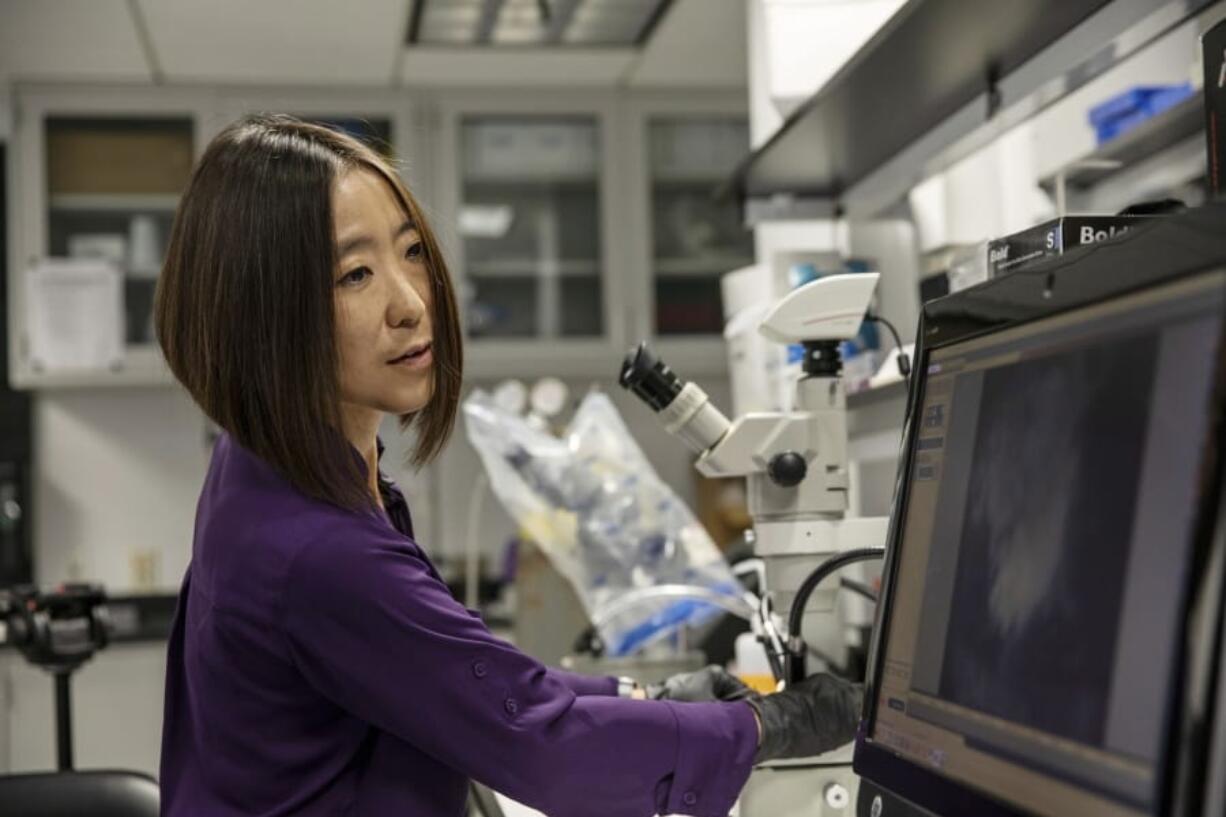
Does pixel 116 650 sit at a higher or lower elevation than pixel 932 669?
lower

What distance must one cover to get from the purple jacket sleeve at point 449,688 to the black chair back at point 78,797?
0.74 meters

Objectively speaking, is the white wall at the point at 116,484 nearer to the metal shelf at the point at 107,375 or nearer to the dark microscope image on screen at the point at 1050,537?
the metal shelf at the point at 107,375

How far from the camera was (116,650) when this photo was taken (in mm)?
3848

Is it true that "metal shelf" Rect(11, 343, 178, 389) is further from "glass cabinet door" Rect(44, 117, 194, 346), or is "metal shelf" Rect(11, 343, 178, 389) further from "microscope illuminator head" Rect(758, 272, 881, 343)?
"microscope illuminator head" Rect(758, 272, 881, 343)

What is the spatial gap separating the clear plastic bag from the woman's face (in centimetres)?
100

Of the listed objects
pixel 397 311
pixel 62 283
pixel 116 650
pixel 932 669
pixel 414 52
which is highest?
pixel 414 52

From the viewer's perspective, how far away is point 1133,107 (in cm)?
239

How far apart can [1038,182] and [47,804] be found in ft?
6.06

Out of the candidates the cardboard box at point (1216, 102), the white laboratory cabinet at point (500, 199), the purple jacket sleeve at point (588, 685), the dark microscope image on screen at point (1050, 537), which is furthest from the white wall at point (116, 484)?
the dark microscope image on screen at point (1050, 537)

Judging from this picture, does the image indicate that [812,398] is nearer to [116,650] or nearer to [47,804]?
[47,804]

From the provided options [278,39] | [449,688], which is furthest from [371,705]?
[278,39]

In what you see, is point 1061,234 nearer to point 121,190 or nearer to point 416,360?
point 416,360

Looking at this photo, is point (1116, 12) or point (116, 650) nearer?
point (1116, 12)

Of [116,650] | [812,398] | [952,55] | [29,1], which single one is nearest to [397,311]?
[812,398]
